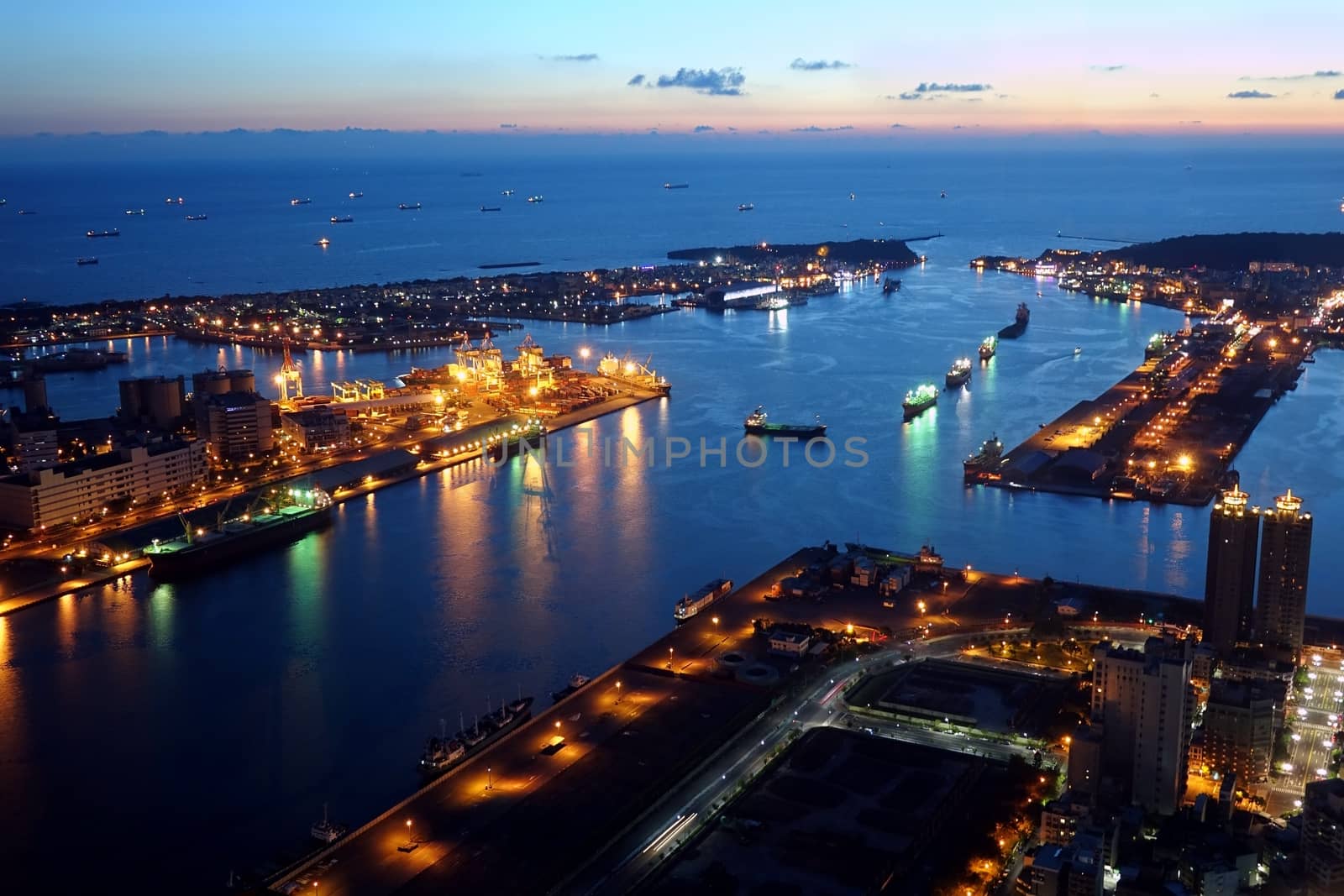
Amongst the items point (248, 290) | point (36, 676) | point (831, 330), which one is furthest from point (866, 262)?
point (36, 676)

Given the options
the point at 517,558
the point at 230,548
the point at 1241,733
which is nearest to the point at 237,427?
the point at 230,548

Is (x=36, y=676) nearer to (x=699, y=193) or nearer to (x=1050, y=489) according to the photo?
(x=1050, y=489)

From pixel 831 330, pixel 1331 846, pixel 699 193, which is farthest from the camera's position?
pixel 699 193

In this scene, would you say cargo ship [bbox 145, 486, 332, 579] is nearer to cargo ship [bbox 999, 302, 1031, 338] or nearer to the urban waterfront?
the urban waterfront

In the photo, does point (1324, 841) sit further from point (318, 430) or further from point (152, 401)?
point (152, 401)

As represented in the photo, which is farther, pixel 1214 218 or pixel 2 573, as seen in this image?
pixel 1214 218

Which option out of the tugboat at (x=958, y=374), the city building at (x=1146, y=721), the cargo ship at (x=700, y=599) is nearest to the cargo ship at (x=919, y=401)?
the tugboat at (x=958, y=374)
